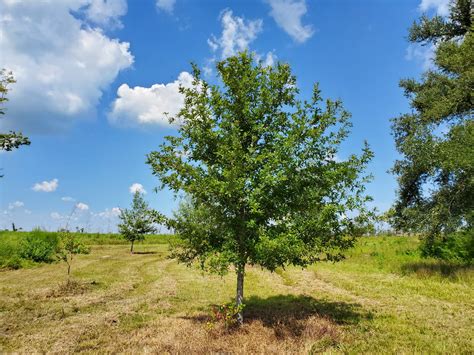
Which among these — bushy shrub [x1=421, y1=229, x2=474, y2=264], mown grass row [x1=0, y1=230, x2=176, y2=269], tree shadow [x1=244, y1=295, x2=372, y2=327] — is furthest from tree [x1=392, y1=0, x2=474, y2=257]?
mown grass row [x1=0, y1=230, x2=176, y2=269]

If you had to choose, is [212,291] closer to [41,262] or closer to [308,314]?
[308,314]

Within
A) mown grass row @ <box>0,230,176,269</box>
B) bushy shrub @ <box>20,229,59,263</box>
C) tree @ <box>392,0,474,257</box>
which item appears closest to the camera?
tree @ <box>392,0,474,257</box>

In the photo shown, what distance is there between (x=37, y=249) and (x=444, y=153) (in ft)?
117

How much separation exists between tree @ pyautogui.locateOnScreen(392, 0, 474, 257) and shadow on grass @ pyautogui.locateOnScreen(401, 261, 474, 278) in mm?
1472

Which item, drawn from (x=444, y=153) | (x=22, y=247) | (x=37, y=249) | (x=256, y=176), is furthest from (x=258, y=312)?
(x=22, y=247)

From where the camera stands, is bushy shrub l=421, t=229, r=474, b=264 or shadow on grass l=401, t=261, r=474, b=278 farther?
bushy shrub l=421, t=229, r=474, b=264

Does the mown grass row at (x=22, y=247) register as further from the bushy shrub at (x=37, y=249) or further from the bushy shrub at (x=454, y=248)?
the bushy shrub at (x=454, y=248)

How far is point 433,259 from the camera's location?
26.9m

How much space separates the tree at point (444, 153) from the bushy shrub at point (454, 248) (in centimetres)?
11

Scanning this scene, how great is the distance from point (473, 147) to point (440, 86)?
852cm

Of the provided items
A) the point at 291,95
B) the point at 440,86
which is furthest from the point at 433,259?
the point at 291,95

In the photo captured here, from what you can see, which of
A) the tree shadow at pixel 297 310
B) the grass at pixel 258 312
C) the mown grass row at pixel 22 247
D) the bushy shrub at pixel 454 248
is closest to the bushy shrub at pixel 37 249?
the mown grass row at pixel 22 247

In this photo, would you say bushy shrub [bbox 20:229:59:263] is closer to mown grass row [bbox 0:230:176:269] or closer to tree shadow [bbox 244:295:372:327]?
mown grass row [bbox 0:230:176:269]

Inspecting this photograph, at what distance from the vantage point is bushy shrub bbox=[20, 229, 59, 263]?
117ft
